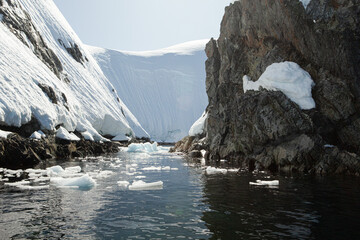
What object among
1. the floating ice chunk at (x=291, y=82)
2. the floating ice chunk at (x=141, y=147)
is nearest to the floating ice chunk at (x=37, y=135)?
the floating ice chunk at (x=141, y=147)

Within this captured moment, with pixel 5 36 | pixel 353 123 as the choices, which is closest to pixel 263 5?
pixel 353 123

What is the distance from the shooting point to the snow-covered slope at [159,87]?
456ft

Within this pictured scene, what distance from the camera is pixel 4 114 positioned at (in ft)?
112

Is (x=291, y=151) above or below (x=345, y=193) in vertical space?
above

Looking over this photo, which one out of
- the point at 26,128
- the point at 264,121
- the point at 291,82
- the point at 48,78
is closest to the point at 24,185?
the point at 264,121

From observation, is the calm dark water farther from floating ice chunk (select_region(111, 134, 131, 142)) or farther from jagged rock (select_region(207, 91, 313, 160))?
floating ice chunk (select_region(111, 134, 131, 142))

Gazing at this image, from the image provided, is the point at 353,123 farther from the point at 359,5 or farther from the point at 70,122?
the point at 70,122

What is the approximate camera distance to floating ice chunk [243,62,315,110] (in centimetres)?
2952

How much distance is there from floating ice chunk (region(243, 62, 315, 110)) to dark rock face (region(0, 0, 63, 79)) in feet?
150

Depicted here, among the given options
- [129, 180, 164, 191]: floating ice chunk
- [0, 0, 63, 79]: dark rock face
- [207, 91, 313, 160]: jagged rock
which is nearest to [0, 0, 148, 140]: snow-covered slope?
[0, 0, 63, 79]: dark rock face

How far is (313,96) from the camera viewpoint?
29.9 meters

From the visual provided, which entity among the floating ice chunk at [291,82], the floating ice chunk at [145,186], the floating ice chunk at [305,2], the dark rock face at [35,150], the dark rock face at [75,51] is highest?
the dark rock face at [75,51]

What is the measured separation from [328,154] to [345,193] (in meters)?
9.18

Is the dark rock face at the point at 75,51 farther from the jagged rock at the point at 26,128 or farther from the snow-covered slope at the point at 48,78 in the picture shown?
the jagged rock at the point at 26,128
